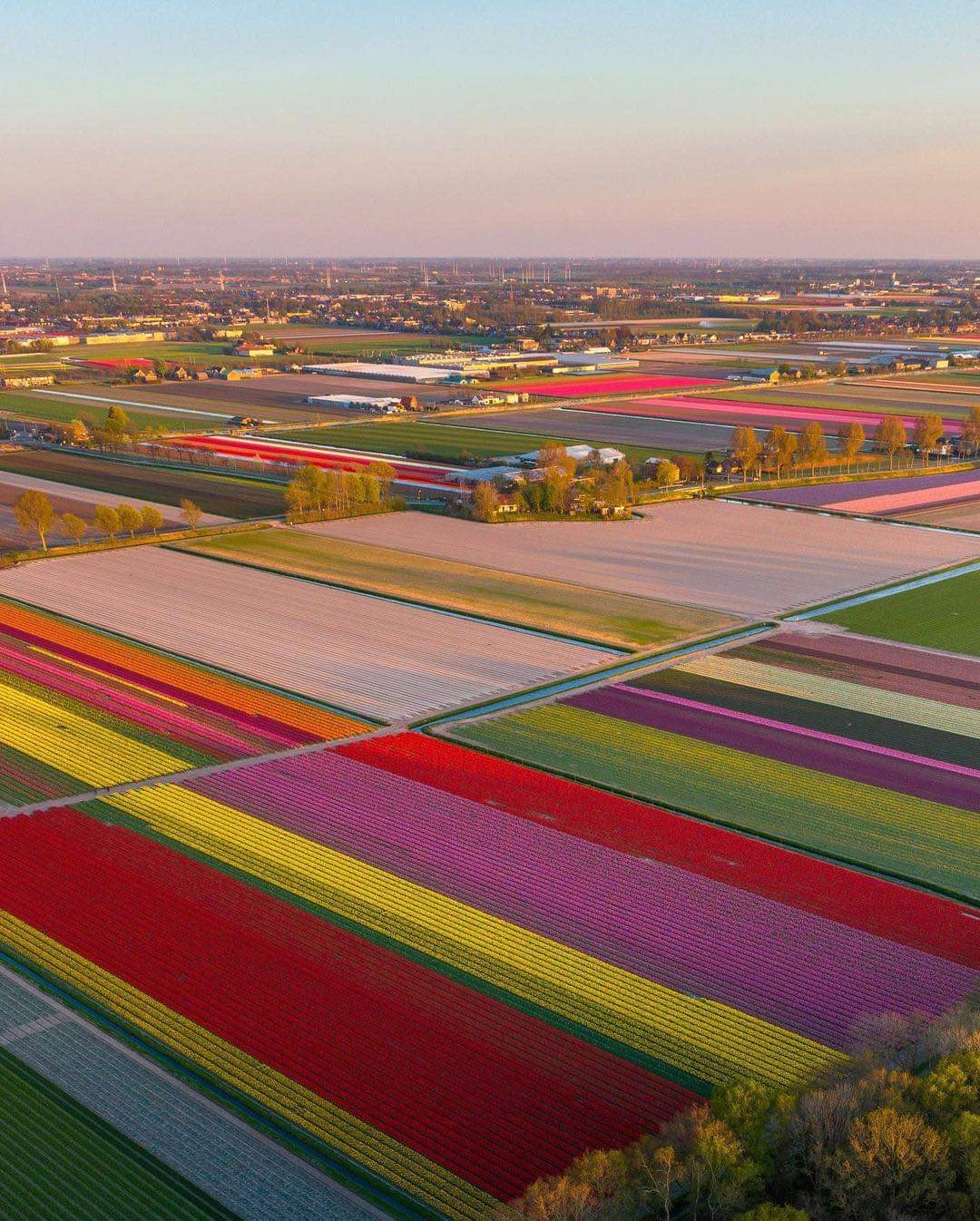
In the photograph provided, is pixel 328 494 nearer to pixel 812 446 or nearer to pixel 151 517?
pixel 151 517

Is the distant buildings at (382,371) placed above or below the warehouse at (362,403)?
above

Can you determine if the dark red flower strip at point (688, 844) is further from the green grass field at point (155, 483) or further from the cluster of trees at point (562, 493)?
the green grass field at point (155, 483)

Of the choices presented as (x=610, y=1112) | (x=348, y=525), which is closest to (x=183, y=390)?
(x=348, y=525)

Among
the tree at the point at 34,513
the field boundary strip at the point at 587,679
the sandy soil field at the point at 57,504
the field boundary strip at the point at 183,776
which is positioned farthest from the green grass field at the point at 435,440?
the field boundary strip at the point at 183,776

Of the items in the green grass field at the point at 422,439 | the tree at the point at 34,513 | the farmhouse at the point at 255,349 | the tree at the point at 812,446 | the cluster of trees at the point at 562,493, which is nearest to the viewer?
the tree at the point at 34,513

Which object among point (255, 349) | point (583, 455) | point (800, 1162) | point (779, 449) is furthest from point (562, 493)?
point (255, 349)

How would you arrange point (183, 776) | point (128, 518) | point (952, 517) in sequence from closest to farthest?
point (183, 776) → point (128, 518) → point (952, 517)

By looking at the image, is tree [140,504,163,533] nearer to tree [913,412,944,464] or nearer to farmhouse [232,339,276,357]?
tree [913,412,944,464]
